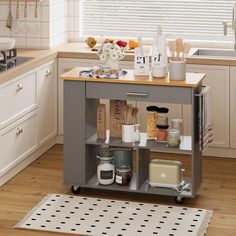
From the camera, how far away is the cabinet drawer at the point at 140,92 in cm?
520

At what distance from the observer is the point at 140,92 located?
5.27 metres

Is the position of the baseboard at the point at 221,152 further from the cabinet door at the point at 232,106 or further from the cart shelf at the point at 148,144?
the cart shelf at the point at 148,144

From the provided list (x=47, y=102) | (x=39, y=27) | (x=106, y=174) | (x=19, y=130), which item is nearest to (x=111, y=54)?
(x=106, y=174)

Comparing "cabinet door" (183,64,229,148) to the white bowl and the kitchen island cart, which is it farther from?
the white bowl

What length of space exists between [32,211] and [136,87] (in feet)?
3.51

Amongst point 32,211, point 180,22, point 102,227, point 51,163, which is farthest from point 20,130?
point 180,22

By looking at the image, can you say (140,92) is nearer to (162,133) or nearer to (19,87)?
(162,133)

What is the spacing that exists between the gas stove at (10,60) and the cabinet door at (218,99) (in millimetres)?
1347

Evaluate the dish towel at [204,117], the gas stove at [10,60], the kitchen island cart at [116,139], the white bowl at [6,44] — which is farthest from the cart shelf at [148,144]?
the white bowl at [6,44]

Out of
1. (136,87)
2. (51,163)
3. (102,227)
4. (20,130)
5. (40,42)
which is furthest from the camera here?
(40,42)

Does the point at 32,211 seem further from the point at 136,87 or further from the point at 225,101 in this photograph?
the point at 225,101

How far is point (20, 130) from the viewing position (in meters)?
5.95

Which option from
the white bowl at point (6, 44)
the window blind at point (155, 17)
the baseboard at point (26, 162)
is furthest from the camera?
the window blind at point (155, 17)

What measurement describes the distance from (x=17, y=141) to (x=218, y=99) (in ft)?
5.46
